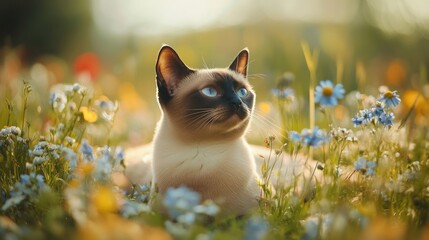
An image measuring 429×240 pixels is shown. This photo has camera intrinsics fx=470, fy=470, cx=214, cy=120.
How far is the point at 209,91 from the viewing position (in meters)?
2.70

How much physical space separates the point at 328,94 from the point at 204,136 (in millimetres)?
710

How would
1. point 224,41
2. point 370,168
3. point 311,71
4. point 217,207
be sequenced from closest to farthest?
point 217,207, point 370,168, point 311,71, point 224,41

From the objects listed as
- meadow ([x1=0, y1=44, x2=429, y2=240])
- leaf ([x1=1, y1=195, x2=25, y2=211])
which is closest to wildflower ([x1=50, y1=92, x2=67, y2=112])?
meadow ([x1=0, y1=44, x2=429, y2=240])

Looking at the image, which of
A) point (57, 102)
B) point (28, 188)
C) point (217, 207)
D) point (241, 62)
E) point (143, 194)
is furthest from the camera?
point (241, 62)

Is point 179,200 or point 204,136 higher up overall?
point 204,136

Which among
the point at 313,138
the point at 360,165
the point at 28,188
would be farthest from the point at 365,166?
the point at 28,188

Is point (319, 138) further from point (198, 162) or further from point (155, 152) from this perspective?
point (155, 152)

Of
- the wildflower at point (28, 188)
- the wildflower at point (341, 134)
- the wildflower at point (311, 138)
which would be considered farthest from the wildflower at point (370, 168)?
the wildflower at point (28, 188)

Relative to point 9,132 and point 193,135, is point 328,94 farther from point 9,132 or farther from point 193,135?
point 9,132

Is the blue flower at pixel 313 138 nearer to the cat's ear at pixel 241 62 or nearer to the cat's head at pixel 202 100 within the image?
the cat's head at pixel 202 100

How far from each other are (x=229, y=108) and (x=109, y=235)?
1.24 metres

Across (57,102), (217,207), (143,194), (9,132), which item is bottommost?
(217,207)

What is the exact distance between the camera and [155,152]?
272 cm

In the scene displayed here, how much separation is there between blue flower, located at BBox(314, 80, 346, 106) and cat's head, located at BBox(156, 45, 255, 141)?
406mm
